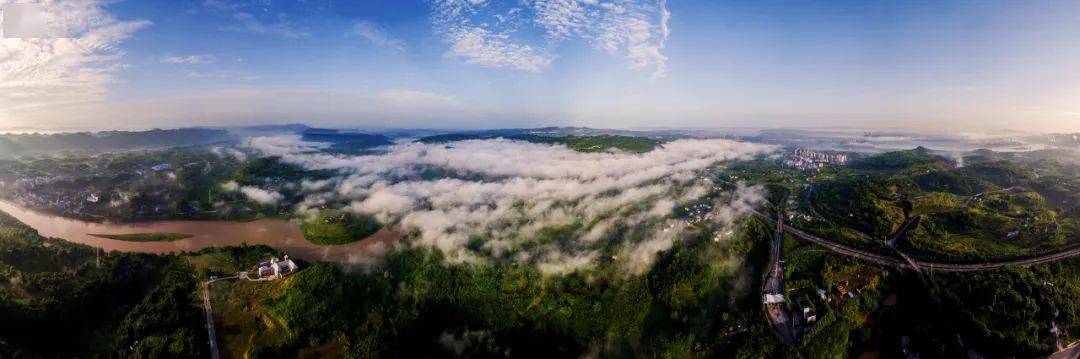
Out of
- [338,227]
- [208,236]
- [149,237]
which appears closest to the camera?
[149,237]

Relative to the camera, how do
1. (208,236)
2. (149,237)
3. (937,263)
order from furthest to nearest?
(208,236) → (149,237) → (937,263)

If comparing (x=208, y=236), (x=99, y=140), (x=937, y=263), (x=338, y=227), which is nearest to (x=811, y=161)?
(x=937, y=263)

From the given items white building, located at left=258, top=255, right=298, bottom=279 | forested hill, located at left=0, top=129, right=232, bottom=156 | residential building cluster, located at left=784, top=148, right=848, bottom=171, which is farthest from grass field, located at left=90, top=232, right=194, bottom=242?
residential building cluster, located at left=784, top=148, right=848, bottom=171

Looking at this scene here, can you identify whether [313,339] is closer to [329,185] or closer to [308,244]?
[308,244]

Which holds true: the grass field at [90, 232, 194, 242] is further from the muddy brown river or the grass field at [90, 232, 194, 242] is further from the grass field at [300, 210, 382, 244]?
the grass field at [300, 210, 382, 244]

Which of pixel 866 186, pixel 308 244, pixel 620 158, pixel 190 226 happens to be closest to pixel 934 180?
pixel 866 186

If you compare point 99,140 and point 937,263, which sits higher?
point 99,140

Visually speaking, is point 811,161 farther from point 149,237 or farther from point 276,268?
point 149,237

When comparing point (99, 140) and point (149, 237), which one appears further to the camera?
point (99, 140)
